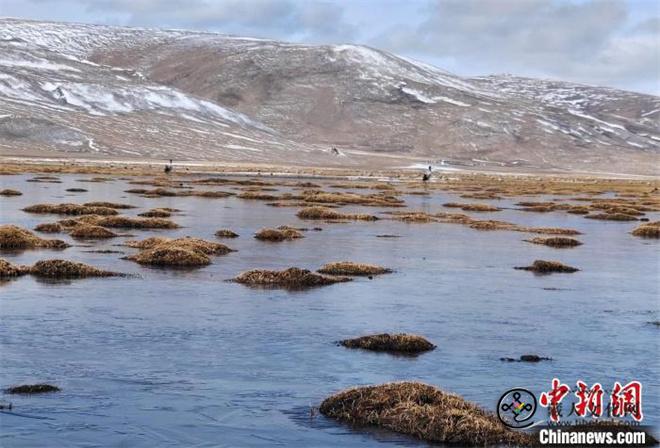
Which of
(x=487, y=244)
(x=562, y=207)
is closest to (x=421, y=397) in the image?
(x=487, y=244)

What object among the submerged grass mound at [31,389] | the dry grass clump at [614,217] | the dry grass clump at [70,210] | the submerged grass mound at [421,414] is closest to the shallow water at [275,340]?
the submerged grass mound at [31,389]

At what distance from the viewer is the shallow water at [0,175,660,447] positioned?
54.4 ft

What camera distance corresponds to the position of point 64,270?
3169cm

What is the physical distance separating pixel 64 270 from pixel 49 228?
46.9 feet

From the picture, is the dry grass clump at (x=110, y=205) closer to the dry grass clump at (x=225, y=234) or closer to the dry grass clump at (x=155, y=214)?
the dry grass clump at (x=155, y=214)

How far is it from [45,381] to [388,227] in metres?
39.3

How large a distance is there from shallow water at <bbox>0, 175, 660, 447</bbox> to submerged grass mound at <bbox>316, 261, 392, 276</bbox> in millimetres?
968

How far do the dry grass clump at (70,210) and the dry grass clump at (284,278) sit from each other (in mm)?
24312

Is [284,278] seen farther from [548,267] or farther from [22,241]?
[22,241]

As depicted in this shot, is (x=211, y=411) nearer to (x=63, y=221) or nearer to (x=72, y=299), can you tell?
(x=72, y=299)

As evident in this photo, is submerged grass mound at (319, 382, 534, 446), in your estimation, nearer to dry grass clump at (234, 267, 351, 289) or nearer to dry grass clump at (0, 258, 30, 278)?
dry grass clump at (234, 267, 351, 289)

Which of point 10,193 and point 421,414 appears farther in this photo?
point 10,193

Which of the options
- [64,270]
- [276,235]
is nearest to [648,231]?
[276,235]

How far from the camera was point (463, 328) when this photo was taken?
25.5 m
